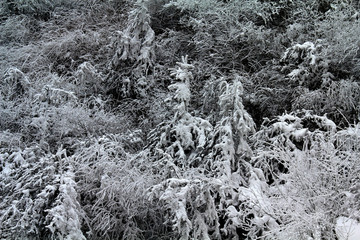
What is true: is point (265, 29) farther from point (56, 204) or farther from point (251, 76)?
point (56, 204)

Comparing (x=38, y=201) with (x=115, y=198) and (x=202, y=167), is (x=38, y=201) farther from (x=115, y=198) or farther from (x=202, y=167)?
(x=202, y=167)

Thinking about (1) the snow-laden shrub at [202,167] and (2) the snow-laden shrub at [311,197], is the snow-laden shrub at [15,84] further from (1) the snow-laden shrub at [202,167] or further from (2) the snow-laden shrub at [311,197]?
(2) the snow-laden shrub at [311,197]

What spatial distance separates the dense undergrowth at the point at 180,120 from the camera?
A: 3.83 m

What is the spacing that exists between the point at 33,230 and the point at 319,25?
17.8ft

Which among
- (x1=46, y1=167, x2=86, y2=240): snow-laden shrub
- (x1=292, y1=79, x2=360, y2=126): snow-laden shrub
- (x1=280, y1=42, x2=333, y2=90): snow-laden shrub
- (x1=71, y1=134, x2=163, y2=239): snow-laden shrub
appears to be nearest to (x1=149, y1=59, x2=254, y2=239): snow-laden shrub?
(x1=71, y1=134, x2=163, y2=239): snow-laden shrub

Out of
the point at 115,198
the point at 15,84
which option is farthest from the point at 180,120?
the point at 15,84

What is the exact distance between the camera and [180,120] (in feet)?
16.1

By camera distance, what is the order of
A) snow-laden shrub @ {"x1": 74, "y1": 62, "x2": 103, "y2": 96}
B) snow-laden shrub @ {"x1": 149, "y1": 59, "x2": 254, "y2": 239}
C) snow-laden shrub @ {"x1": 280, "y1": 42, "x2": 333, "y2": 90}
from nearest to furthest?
snow-laden shrub @ {"x1": 149, "y1": 59, "x2": 254, "y2": 239} < snow-laden shrub @ {"x1": 280, "y1": 42, "x2": 333, "y2": 90} < snow-laden shrub @ {"x1": 74, "y1": 62, "x2": 103, "y2": 96}

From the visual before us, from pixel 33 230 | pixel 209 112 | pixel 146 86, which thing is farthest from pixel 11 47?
pixel 33 230

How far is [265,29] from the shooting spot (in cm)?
704

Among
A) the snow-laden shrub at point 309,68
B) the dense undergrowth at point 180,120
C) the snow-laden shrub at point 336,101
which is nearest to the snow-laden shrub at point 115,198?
the dense undergrowth at point 180,120

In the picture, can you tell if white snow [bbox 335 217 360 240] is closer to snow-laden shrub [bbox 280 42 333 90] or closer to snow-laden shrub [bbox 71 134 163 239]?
snow-laden shrub [bbox 71 134 163 239]

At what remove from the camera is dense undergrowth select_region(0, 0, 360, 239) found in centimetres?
383

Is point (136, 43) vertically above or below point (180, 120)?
above
